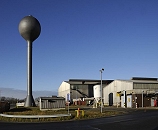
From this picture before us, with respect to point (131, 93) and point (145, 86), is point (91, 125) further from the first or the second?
point (145, 86)

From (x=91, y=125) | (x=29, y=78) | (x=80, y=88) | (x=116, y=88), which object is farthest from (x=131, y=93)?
(x=80, y=88)

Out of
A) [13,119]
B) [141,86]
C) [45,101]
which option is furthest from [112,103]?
[13,119]

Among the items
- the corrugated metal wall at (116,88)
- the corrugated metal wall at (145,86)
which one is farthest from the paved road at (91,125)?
the corrugated metal wall at (116,88)

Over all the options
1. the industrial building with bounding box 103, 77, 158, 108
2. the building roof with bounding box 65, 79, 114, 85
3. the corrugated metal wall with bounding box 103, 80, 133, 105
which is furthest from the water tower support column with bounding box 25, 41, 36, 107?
the building roof with bounding box 65, 79, 114, 85

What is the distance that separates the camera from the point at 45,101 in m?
40.2

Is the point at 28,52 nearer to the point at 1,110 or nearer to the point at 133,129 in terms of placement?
the point at 1,110

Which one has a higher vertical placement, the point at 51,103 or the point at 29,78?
the point at 29,78

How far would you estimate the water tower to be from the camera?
54772mm

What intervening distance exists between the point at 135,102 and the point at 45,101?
66.7 feet

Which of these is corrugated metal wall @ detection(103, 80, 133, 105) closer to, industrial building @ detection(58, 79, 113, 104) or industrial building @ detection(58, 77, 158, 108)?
industrial building @ detection(58, 77, 158, 108)

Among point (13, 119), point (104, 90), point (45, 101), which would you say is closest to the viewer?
point (13, 119)

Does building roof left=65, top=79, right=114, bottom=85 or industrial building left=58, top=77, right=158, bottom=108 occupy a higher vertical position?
building roof left=65, top=79, right=114, bottom=85

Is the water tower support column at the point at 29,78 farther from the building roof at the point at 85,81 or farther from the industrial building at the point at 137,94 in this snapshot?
A: the building roof at the point at 85,81

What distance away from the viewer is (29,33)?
181ft
